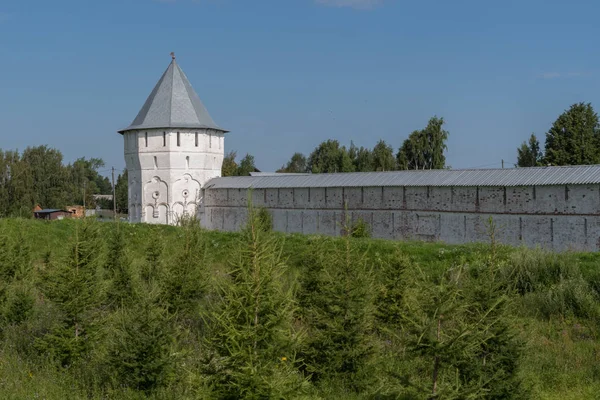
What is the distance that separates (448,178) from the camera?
66.0 ft

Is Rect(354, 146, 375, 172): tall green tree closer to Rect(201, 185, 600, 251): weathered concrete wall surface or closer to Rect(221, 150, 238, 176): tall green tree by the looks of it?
Rect(221, 150, 238, 176): tall green tree

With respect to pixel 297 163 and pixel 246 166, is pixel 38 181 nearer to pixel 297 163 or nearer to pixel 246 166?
pixel 246 166

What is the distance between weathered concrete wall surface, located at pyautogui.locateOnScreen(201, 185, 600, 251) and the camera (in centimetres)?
1708

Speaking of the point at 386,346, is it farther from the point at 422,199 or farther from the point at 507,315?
the point at 422,199

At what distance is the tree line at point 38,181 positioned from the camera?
138 feet

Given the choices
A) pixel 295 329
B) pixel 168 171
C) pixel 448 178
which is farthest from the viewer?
pixel 168 171

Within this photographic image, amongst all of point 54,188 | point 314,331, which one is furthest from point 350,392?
point 54,188

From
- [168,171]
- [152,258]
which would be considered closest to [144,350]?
[152,258]

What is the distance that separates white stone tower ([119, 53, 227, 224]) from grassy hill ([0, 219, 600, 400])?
52.0ft

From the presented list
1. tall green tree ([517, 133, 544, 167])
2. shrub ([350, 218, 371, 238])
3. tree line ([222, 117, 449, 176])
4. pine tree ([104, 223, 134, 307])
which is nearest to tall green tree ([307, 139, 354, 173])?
tree line ([222, 117, 449, 176])

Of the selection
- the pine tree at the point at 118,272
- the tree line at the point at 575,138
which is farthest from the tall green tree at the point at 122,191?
the pine tree at the point at 118,272

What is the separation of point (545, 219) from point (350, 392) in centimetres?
1225

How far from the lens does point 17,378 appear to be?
25.8 feet

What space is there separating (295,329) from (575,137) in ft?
92.8
